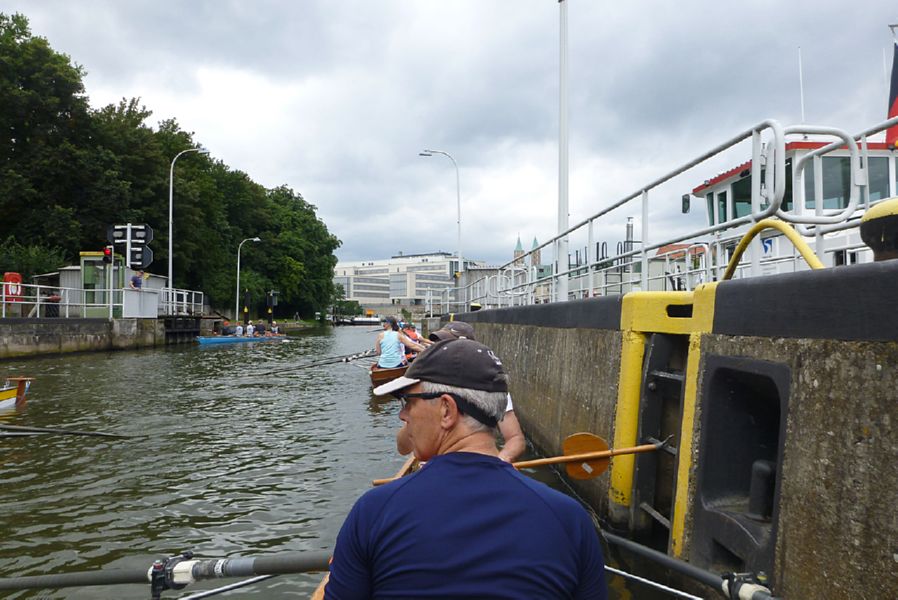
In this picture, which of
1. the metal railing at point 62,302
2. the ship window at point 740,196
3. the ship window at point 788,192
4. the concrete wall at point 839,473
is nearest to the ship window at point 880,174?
the ship window at point 788,192

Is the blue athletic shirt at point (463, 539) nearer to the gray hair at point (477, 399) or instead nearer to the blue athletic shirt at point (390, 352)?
the gray hair at point (477, 399)

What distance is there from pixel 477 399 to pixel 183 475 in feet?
24.4

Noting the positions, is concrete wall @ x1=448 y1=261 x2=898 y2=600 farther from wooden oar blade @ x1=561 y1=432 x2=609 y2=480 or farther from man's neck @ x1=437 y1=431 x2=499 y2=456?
man's neck @ x1=437 y1=431 x2=499 y2=456

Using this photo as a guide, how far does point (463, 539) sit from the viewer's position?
5.31 feet

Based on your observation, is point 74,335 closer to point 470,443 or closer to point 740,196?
point 740,196

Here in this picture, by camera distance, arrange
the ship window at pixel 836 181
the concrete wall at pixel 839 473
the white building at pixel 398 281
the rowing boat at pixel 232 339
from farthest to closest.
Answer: the white building at pixel 398 281 → the rowing boat at pixel 232 339 → the ship window at pixel 836 181 → the concrete wall at pixel 839 473

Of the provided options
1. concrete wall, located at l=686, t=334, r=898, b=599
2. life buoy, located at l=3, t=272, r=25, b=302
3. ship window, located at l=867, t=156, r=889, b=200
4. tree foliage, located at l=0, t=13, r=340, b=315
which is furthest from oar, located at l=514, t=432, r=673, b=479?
tree foliage, located at l=0, t=13, r=340, b=315

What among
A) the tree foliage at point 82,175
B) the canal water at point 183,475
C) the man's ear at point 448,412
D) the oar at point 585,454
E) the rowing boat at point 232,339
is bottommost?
the canal water at point 183,475

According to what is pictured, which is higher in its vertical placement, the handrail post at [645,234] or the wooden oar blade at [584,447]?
the handrail post at [645,234]

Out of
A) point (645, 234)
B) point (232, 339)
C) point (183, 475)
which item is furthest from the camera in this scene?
point (232, 339)

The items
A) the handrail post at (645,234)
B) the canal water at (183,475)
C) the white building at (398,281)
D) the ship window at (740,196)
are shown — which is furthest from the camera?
the white building at (398,281)

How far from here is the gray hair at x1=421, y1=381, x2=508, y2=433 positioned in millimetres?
1899

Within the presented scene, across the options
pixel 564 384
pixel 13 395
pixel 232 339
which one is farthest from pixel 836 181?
pixel 232 339

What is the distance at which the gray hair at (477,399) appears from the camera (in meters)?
1.90
